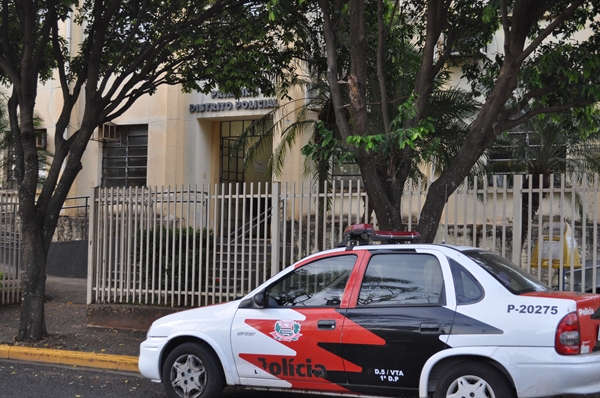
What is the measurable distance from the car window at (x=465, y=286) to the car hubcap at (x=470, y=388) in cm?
61

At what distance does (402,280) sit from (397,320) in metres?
0.38

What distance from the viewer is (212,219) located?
11.1 meters

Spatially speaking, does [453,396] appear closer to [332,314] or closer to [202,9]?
[332,314]

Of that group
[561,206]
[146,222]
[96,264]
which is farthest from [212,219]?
[561,206]

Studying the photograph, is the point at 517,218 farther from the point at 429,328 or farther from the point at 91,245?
the point at 91,245

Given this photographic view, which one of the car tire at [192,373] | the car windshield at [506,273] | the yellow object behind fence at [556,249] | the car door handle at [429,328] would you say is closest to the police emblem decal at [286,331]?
the car tire at [192,373]

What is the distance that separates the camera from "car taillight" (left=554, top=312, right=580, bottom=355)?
4945mm

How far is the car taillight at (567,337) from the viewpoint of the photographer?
4945 millimetres

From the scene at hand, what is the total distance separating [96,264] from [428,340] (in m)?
7.54

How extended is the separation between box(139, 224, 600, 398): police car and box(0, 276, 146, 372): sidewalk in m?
2.48

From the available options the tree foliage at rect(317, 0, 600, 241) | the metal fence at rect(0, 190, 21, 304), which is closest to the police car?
the tree foliage at rect(317, 0, 600, 241)

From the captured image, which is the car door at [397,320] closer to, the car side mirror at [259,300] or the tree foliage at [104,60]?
the car side mirror at [259,300]

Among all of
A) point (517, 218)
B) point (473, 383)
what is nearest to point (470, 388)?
point (473, 383)

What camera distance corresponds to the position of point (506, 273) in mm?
5680
